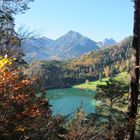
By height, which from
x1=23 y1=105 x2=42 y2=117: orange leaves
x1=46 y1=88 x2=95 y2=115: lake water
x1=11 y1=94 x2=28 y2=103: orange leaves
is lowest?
x1=46 y1=88 x2=95 y2=115: lake water

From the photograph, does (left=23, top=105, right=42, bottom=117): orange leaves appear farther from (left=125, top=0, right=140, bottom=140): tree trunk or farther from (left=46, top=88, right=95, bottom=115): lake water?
(left=125, top=0, right=140, bottom=140): tree trunk

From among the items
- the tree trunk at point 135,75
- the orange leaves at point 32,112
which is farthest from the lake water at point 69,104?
the orange leaves at point 32,112

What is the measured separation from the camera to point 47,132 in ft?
30.5

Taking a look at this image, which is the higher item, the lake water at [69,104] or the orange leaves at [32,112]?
the orange leaves at [32,112]

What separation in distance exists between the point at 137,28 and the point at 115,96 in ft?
106

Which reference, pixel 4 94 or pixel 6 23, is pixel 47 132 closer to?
pixel 4 94

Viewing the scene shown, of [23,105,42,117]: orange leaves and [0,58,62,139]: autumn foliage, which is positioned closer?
[0,58,62,139]: autumn foliage

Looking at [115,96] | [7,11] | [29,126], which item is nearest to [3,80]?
[29,126]

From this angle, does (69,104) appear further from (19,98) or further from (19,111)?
(19,98)

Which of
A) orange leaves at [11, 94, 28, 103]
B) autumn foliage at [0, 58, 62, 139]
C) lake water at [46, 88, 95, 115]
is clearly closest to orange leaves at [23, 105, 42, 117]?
autumn foliage at [0, 58, 62, 139]

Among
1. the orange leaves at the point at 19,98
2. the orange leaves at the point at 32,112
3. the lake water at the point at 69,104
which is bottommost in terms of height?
the lake water at the point at 69,104

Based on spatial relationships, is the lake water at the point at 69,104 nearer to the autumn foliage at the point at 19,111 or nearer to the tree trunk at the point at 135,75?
the autumn foliage at the point at 19,111

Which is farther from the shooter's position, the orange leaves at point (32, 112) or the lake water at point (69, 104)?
the lake water at point (69, 104)

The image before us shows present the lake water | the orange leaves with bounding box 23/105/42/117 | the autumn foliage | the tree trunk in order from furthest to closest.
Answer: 1. the lake water
2. the tree trunk
3. the orange leaves with bounding box 23/105/42/117
4. the autumn foliage
